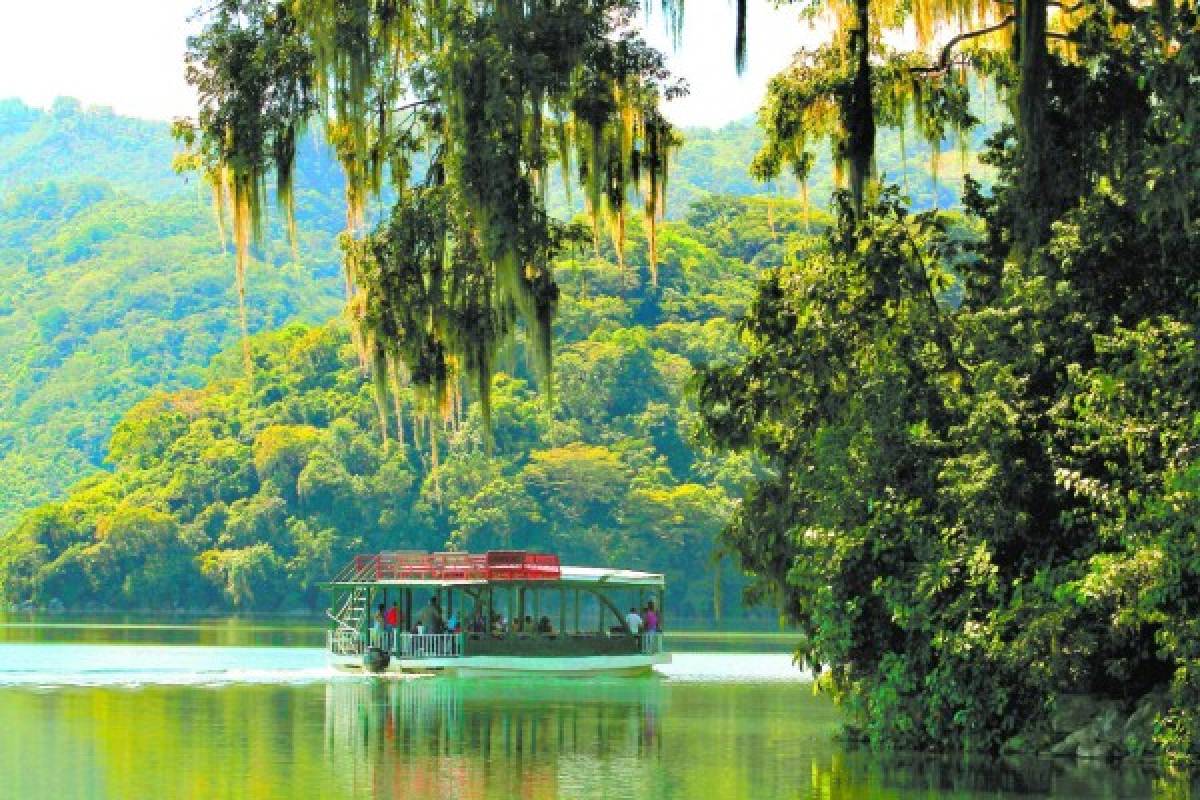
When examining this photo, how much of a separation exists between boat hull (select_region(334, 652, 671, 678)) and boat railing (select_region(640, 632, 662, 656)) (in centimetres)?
64

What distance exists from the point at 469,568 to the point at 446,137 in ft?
80.9

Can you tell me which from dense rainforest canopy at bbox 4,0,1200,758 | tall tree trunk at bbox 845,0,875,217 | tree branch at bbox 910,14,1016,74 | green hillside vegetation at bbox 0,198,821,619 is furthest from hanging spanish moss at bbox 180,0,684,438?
green hillside vegetation at bbox 0,198,821,619

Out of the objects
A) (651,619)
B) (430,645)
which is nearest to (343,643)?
(430,645)

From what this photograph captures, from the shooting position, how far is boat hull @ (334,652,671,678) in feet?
140

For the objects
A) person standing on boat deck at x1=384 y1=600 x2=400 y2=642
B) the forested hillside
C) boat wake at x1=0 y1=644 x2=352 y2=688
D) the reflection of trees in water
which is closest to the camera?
the reflection of trees in water

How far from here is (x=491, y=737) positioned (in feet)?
84.7

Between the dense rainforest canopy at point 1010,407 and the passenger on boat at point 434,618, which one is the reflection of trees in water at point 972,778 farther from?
the passenger on boat at point 434,618

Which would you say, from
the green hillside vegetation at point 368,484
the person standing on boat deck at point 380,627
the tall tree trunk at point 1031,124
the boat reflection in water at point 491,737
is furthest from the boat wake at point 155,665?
the green hillside vegetation at point 368,484

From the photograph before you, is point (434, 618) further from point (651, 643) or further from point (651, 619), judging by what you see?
point (651, 619)

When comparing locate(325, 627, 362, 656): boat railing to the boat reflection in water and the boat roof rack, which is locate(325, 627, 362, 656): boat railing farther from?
the boat reflection in water

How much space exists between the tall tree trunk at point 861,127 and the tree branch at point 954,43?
3.69 ft

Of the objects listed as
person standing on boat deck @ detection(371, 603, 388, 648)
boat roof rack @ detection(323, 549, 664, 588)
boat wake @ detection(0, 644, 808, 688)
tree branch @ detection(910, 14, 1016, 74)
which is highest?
tree branch @ detection(910, 14, 1016, 74)

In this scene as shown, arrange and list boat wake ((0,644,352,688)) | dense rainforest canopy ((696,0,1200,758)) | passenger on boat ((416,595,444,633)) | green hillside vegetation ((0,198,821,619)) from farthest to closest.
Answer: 1. green hillside vegetation ((0,198,821,619))
2. passenger on boat ((416,595,444,633))
3. boat wake ((0,644,352,688))
4. dense rainforest canopy ((696,0,1200,758))

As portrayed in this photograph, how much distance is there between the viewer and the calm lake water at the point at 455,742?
1980 centimetres
